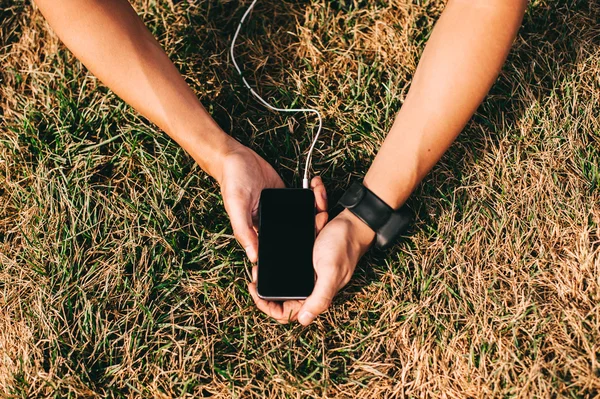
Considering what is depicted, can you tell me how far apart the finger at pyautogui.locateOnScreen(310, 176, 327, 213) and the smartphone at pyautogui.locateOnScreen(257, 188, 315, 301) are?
0.07 meters

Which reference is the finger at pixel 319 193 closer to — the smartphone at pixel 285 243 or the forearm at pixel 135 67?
the smartphone at pixel 285 243

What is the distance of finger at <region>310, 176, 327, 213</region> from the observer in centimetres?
215

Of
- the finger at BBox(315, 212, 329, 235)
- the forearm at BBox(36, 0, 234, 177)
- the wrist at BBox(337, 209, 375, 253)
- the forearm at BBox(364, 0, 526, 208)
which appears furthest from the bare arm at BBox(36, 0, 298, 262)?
the forearm at BBox(364, 0, 526, 208)

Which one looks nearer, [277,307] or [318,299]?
[318,299]

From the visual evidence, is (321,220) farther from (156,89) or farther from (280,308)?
(156,89)

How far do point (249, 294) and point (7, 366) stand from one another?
3.65 ft

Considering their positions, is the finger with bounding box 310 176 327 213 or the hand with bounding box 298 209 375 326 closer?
the hand with bounding box 298 209 375 326

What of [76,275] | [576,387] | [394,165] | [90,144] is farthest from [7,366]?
[576,387]

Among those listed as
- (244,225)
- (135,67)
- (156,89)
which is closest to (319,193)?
(244,225)

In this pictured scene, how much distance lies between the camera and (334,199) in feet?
7.62

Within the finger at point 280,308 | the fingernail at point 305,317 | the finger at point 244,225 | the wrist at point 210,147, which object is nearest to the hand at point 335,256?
the fingernail at point 305,317

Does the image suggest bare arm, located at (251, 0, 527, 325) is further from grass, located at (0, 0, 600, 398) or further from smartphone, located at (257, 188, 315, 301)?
grass, located at (0, 0, 600, 398)

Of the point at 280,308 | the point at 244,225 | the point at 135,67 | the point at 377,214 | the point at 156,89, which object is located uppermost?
the point at 135,67

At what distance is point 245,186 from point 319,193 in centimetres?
34
